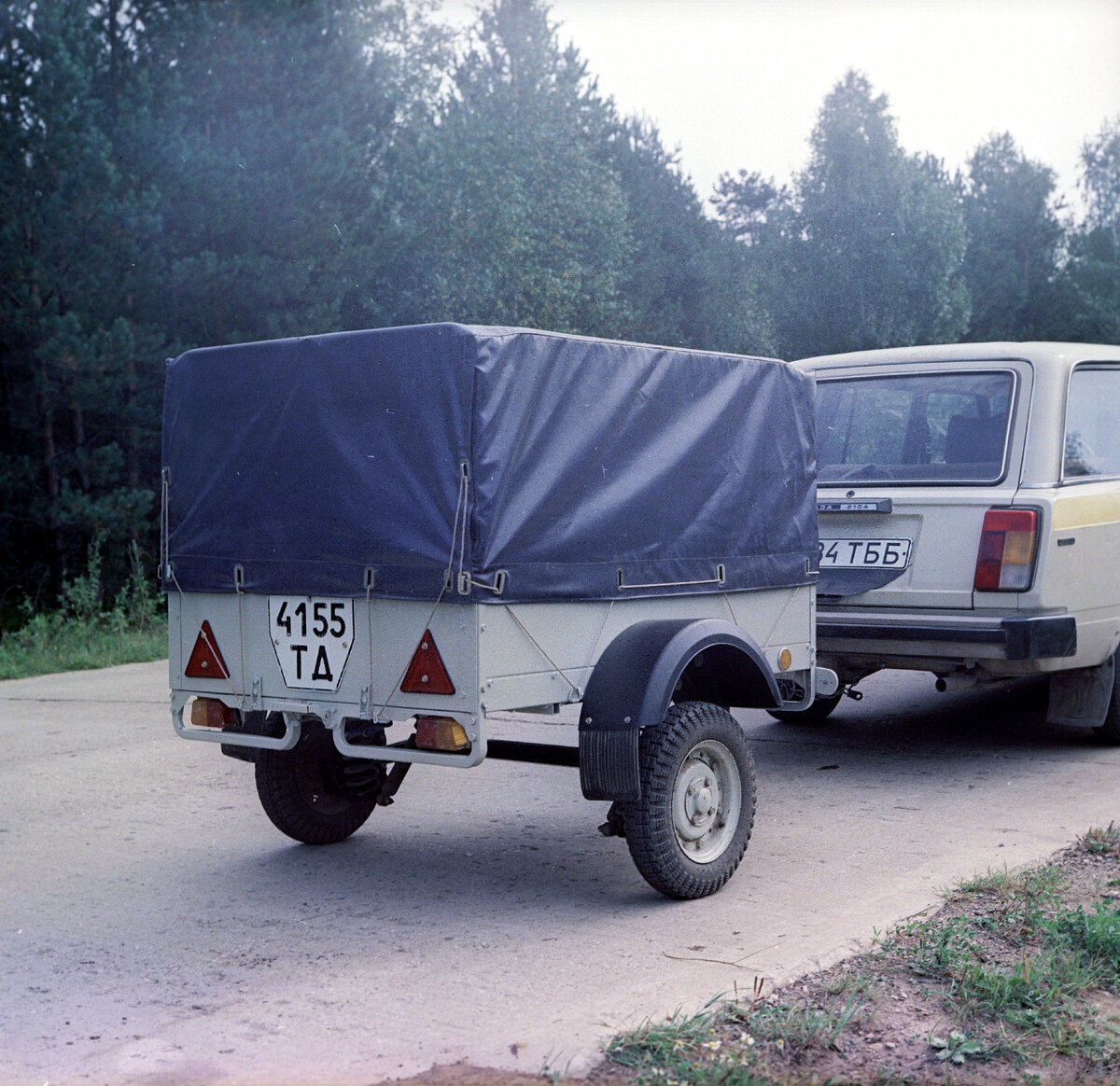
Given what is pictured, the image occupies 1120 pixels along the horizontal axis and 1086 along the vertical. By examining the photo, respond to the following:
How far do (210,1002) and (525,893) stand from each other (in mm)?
1432

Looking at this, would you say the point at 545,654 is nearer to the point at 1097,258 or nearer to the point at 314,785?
the point at 314,785

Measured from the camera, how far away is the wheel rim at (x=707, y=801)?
4.98 meters

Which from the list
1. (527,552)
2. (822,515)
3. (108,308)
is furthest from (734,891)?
(108,308)

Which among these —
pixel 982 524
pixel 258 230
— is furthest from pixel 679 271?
pixel 982 524

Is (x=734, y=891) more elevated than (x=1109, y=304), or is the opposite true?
(x=1109, y=304)

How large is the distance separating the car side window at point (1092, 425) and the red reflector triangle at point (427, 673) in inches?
157

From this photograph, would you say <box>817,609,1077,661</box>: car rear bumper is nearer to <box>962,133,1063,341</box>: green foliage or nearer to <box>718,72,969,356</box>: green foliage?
<box>718,72,969,356</box>: green foliage

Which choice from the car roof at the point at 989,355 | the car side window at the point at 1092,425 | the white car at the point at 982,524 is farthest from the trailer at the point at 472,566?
the car side window at the point at 1092,425

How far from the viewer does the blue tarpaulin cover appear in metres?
4.68

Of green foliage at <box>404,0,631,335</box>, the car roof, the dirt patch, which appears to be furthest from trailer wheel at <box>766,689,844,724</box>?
green foliage at <box>404,0,631,335</box>

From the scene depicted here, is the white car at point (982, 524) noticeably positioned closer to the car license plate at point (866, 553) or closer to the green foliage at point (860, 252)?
the car license plate at point (866, 553)

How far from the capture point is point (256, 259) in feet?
64.4

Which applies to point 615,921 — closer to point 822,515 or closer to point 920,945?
point 920,945

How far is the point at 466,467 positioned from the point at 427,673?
28.1 inches
